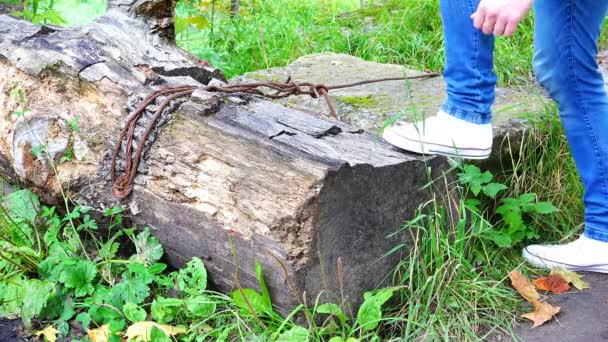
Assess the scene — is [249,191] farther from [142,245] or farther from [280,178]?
[142,245]

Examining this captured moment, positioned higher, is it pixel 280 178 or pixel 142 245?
pixel 280 178

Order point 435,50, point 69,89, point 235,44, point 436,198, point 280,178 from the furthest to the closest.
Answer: point 235,44 < point 435,50 < point 69,89 < point 436,198 < point 280,178

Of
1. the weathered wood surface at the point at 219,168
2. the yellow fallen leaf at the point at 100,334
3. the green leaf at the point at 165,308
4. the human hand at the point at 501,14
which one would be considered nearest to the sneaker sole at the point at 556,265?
the weathered wood surface at the point at 219,168

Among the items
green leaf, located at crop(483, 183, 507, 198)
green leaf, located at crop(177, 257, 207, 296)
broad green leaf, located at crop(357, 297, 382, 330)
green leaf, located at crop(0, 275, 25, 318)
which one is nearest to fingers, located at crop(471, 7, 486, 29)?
green leaf, located at crop(483, 183, 507, 198)

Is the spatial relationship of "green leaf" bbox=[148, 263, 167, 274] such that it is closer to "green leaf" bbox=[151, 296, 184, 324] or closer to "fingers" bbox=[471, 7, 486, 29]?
"green leaf" bbox=[151, 296, 184, 324]

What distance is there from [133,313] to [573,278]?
162 centimetres

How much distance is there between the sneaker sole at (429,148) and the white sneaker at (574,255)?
52 cm

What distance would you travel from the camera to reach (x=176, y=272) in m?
2.43

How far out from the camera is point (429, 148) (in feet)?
8.07

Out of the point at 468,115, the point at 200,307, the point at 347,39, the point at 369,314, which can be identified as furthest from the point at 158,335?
the point at 347,39

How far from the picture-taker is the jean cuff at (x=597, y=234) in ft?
8.58

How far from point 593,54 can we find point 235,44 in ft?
10.4

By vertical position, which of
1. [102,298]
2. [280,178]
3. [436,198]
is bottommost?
[102,298]

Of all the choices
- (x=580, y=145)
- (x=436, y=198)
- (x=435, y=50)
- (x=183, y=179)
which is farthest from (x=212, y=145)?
(x=435, y=50)
